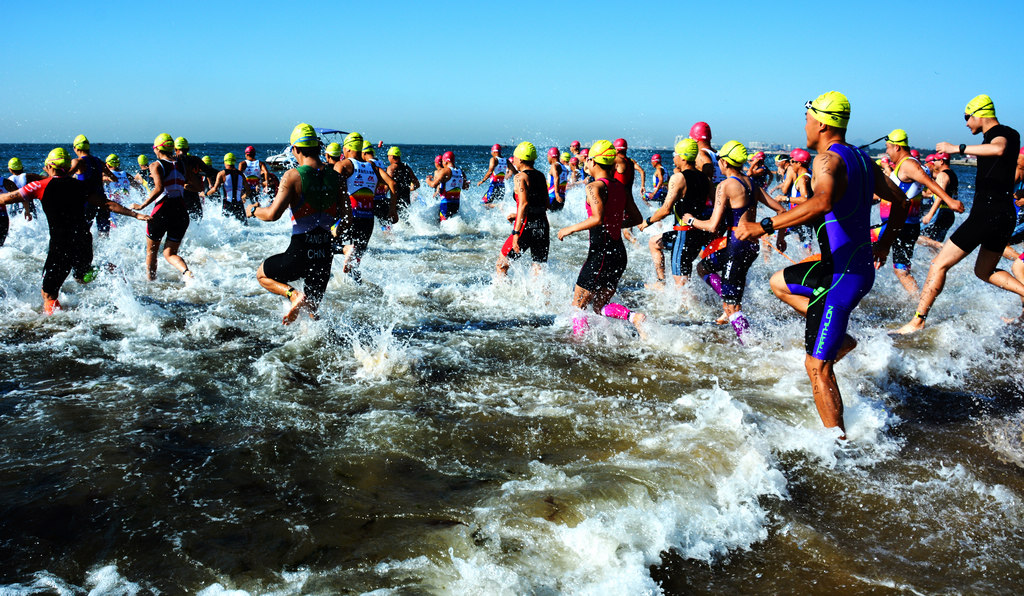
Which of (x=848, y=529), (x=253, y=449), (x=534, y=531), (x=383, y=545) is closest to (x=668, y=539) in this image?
(x=534, y=531)

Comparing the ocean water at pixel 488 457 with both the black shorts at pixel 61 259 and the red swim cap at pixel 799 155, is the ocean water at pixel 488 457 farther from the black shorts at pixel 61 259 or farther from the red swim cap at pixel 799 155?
the red swim cap at pixel 799 155

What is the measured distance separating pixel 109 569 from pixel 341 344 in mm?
3104

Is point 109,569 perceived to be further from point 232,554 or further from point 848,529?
point 848,529

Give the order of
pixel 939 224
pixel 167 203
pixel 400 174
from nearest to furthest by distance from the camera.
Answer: pixel 167 203
pixel 939 224
pixel 400 174

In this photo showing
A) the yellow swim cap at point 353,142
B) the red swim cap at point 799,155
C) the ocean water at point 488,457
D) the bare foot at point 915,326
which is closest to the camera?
the ocean water at point 488,457

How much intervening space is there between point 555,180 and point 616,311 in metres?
6.64

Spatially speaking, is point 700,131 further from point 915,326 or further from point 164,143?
point 164,143

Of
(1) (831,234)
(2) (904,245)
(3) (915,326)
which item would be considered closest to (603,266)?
(1) (831,234)

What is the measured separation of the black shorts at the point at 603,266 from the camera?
5578 millimetres

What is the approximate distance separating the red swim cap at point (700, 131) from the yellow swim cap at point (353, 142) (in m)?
4.59

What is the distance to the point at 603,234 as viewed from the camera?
18.1 feet

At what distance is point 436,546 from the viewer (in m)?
2.82

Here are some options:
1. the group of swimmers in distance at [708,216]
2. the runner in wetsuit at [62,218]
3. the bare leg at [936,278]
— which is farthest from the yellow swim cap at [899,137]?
the runner in wetsuit at [62,218]

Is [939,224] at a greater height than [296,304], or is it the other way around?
[939,224]
